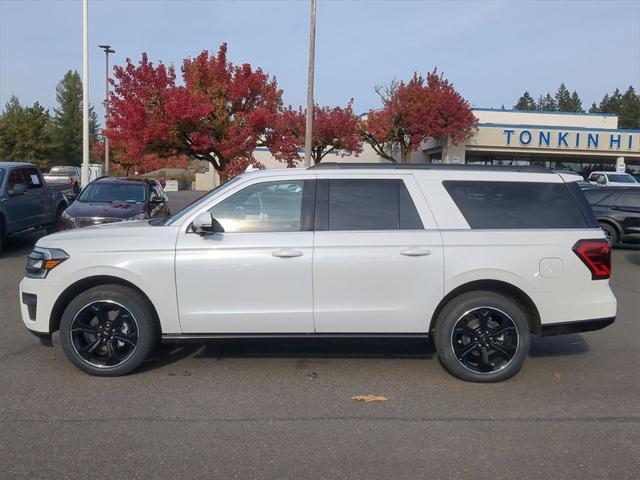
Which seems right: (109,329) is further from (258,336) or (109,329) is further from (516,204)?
(516,204)

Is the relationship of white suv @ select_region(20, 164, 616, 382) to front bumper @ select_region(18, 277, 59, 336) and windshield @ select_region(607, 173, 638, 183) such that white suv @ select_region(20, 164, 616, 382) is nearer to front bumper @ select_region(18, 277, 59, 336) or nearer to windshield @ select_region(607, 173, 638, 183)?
front bumper @ select_region(18, 277, 59, 336)

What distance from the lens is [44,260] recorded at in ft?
18.7

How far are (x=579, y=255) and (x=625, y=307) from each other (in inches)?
166

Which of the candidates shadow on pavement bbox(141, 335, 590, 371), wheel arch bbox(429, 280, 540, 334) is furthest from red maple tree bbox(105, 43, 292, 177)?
wheel arch bbox(429, 280, 540, 334)

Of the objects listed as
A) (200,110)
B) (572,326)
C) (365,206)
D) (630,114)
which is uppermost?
(630,114)

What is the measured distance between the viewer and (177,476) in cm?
394

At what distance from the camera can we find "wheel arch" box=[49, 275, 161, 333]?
5.65 metres

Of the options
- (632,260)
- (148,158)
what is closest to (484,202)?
(632,260)

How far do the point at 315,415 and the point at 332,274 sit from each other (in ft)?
4.04

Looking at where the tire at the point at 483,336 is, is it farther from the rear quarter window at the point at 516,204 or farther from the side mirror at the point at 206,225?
the side mirror at the point at 206,225

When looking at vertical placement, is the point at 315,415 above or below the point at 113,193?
below

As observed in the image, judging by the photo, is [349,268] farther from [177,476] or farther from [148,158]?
[148,158]

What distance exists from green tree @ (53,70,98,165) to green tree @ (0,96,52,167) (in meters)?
13.9

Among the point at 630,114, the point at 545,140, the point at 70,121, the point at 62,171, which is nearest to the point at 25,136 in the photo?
the point at 62,171
